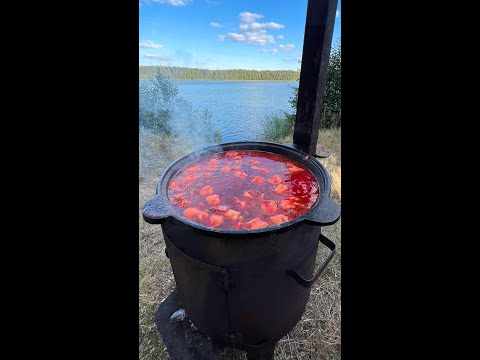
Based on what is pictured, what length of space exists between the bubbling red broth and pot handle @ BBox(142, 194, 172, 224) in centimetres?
28

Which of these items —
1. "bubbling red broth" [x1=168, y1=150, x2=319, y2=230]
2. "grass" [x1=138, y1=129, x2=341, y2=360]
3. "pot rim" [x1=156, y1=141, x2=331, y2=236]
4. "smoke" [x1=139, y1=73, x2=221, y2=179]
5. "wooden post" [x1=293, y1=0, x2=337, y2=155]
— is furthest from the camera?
"smoke" [x1=139, y1=73, x2=221, y2=179]

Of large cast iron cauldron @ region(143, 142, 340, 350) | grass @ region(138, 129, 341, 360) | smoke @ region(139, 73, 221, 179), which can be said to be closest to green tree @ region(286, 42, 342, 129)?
smoke @ region(139, 73, 221, 179)

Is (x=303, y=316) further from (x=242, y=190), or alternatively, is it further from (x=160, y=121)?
(x=160, y=121)

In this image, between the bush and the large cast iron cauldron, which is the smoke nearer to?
the bush

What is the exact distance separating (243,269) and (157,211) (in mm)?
848

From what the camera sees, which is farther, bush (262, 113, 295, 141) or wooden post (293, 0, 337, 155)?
bush (262, 113, 295, 141)

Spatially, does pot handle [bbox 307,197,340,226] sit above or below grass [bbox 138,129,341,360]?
above

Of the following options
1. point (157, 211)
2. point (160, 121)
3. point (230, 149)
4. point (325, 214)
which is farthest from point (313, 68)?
point (160, 121)

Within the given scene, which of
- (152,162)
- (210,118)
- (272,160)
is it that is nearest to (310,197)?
(272,160)

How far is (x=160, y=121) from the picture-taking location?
11.0 m

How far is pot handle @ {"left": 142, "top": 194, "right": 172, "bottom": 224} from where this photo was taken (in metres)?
2.15

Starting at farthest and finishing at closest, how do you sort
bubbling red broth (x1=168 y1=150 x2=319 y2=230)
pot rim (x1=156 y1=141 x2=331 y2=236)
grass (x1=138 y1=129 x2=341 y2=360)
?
1. grass (x1=138 y1=129 x2=341 y2=360)
2. bubbling red broth (x1=168 y1=150 x2=319 y2=230)
3. pot rim (x1=156 y1=141 x2=331 y2=236)

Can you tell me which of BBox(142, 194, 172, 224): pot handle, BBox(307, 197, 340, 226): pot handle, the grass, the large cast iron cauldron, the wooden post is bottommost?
the grass
